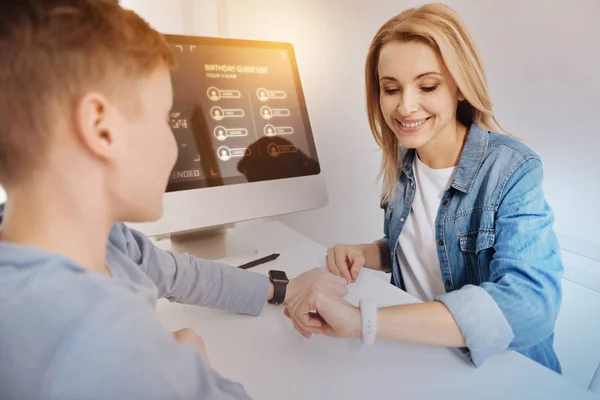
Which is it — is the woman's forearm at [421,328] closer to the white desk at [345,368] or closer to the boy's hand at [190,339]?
the white desk at [345,368]

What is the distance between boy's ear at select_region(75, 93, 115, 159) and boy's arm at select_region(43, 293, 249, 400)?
4.9 inches

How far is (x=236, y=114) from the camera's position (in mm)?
905

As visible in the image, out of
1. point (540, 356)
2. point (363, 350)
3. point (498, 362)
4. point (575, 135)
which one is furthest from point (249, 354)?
point (575, 135)

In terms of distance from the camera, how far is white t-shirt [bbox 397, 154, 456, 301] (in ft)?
2.78

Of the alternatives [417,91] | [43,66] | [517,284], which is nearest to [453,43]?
[417,91]

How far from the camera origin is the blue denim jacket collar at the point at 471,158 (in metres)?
0.73

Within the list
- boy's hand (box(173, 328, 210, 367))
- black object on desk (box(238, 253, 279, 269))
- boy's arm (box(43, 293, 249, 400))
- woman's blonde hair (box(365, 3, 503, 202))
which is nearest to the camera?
boy's arm (box(43, 293, 249, 400))

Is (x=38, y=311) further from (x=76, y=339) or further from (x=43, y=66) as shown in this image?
(x=43, y=66)

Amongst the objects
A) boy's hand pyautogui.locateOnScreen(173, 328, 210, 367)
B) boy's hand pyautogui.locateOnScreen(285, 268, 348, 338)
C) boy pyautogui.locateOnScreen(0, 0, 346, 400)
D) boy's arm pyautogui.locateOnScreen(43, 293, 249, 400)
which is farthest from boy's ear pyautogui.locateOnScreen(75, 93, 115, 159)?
boy's hand pyautogui.locateOnScreen(285, 268, 348, 338)

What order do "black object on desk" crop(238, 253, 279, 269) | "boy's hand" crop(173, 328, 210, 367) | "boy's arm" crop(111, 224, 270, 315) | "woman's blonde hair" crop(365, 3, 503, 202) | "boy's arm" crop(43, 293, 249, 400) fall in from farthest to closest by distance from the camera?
"black object on desk" crop(238, 253, 279, 269)
"woman's blonde hair" crop(365, 3, 503, 202)
"boy's arm" crop(111, 224, 270, 315)
"boy's hand" crop(173, 328, 210, 367)
"boy's arm" crop(43, 293, 249, 400)

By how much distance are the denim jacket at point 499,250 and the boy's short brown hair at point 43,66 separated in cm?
52

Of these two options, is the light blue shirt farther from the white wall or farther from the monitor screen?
the white wall

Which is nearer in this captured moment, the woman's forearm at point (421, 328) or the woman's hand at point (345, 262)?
the woman's forearm at point (421, 328)

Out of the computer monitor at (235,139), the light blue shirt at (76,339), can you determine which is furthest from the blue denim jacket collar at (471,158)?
the light blue shirt at (76,339)
